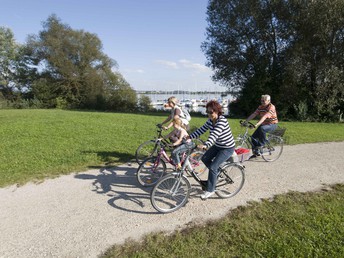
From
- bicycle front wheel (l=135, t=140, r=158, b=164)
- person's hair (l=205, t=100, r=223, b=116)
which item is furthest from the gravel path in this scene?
person's hair (l=205, t=100, r=223, b=116)

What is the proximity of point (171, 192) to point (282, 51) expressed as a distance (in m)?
21.1

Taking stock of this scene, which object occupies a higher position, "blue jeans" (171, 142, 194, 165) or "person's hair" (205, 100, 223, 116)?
"person's hair" (205, 100, 223, 116)

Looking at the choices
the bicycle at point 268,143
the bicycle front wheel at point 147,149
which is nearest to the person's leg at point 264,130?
the bicycle at point 268,143

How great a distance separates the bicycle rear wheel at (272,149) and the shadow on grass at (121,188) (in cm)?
363

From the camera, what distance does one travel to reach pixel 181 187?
156 inches

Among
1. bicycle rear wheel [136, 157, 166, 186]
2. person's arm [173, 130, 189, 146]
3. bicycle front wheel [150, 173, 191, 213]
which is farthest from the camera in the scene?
bicycle rear wheel [136, 157, 166, 186]

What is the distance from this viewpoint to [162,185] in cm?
386

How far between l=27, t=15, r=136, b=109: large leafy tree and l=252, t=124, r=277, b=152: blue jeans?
30.3 meters

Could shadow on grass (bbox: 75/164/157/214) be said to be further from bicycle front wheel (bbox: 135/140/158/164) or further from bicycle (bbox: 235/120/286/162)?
A: bicycle (bbox: 235/120/286/162)

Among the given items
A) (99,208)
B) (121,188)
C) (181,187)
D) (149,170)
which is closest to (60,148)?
(121,188)

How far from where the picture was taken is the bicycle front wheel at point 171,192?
384 cm

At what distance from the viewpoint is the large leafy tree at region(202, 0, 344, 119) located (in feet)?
56.5

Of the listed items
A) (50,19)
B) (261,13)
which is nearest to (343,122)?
(261,13)

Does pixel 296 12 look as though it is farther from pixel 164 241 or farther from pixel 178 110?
pixel 164 241
